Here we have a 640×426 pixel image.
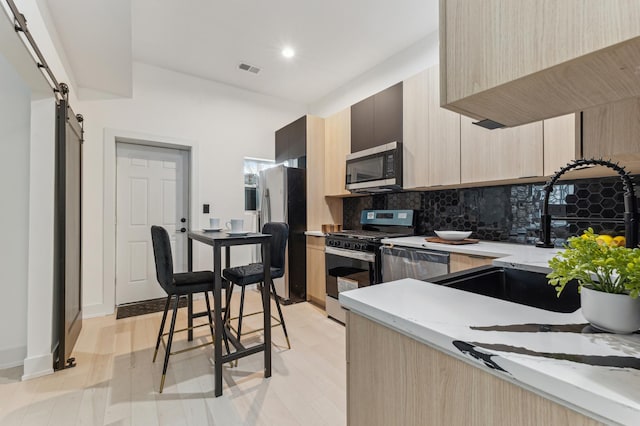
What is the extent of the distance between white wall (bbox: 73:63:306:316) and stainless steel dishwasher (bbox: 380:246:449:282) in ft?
7.67

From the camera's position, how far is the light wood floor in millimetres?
1669

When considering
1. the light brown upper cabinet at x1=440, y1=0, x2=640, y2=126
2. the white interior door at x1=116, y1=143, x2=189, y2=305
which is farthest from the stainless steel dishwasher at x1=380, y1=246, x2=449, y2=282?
the white interior door at x1=116, y1=143, x2=189, y2=305

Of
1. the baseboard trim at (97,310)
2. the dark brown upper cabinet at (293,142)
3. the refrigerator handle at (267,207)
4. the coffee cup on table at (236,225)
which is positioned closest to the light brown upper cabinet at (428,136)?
the dark brown upper cabinet at (293,142)

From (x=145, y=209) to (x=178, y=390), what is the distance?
252cm

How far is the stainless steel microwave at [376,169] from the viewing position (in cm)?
287

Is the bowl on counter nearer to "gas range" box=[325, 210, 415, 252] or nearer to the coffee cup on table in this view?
"gas range" box=[325, 210, 415, 252]

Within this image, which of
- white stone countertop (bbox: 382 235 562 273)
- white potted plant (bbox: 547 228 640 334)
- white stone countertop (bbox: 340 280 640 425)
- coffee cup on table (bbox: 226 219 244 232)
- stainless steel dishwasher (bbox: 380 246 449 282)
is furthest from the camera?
stainless steel dishwasher (bbox: 380 246 449 282)

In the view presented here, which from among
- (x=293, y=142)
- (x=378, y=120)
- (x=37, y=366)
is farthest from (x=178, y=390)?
(x=293, y=142)

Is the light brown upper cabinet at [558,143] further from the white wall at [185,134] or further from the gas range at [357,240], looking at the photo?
the white wall at [185,134]

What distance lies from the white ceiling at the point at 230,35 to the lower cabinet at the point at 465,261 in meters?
2.23

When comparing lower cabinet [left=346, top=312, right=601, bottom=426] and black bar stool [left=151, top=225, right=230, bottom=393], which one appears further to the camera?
black bar stool [left=151, top=225, right=230, bottom=393]

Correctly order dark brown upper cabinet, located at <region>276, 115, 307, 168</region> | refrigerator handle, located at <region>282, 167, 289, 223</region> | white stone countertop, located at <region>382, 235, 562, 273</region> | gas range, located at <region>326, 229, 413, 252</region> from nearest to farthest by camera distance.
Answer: white stone countertop, located at <region>382, 235, 562, 273</region>, gas range, located at <region>326, 229, 413, 252</region>, refrigerator handle, located at <region>282, 167, 289, 223</region>, dark brown upper cabinet, located at <region>276, 115, 307, 168</region>

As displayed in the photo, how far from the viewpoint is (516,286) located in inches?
52.0

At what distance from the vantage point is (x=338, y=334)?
277 cm
